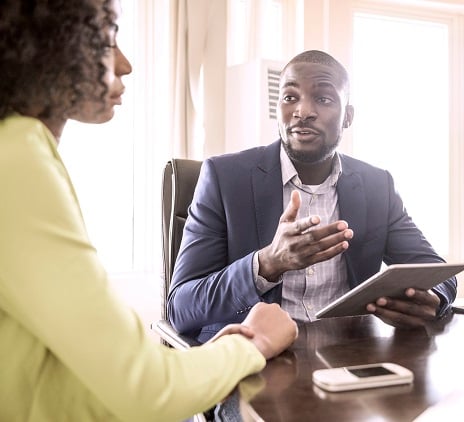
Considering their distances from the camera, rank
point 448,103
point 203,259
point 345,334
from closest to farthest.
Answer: point 345,334 < point 203,259 < point 448,103

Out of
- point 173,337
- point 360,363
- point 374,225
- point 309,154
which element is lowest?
point 173,337

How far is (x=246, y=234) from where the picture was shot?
65.9 inches

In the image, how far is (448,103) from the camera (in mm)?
4582

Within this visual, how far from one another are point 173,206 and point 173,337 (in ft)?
1.81

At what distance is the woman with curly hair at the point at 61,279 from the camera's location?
2.13 feet

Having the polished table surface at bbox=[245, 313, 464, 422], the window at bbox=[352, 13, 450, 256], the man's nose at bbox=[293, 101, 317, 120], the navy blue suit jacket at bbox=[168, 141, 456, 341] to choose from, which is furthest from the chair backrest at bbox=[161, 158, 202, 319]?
the window at bbox=[352, 13, 450, 256]

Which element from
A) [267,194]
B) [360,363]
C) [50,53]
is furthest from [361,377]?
[267,194]

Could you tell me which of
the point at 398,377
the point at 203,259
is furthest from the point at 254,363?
the point at 203,259

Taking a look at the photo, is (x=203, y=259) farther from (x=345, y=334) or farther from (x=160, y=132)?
(x=160, y=132)

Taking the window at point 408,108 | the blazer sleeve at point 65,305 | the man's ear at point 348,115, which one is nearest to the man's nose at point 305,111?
the man's ear at point 348,115

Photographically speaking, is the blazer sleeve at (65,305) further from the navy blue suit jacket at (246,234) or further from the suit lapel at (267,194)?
the suit lapel at (267,194)

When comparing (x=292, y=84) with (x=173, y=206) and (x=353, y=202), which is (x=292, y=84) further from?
(x=173, y=206)

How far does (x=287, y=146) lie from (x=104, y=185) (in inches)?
74.9

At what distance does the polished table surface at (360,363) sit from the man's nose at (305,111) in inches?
29.2
